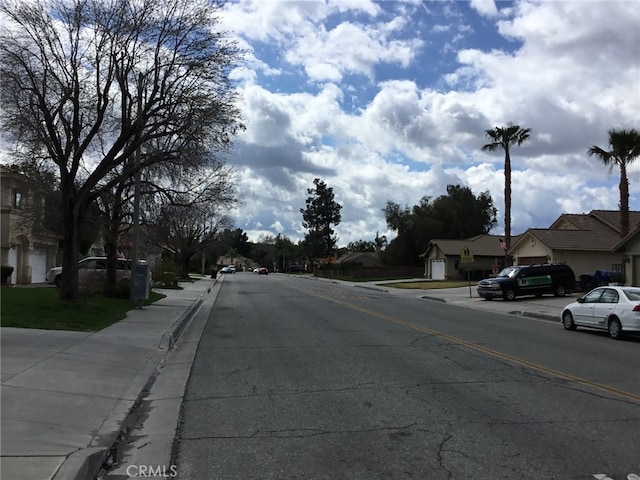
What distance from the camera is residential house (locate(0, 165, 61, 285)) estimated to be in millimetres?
23391

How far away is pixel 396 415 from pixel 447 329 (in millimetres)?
9618

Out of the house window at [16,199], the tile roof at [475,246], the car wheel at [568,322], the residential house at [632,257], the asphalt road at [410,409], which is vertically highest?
the house window at [16,199]

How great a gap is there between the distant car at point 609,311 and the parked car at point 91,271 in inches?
765

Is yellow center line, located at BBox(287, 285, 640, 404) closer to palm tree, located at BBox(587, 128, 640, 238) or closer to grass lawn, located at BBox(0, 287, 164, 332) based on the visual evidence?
grass lawn, located at BBox(0, 287, 164, 332)

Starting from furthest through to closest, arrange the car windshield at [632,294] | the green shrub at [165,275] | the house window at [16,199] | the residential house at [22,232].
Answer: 1. the green shrub at [165,275]
2. the house window at [16,199]
3. the residential house at [22,232]
4. the car windshield at [632,294]

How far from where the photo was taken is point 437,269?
63125 millimetres

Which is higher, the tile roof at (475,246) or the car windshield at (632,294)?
the tile roof at (475,246)

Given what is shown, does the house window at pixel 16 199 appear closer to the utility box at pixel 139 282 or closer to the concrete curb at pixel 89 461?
the utility box at pixel 139 282

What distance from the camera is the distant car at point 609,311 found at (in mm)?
15367

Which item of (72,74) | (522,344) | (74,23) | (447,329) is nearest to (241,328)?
(447,329)

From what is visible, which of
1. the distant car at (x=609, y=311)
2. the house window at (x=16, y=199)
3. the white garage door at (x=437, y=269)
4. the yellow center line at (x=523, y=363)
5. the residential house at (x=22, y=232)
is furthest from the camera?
the white garage door at (x=437, y=269)

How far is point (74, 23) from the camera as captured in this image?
1817cm

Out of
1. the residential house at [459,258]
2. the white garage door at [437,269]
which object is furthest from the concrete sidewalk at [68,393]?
the white garage door at [437,269]

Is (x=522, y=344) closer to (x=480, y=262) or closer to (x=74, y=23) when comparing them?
(x=74, y=23)
